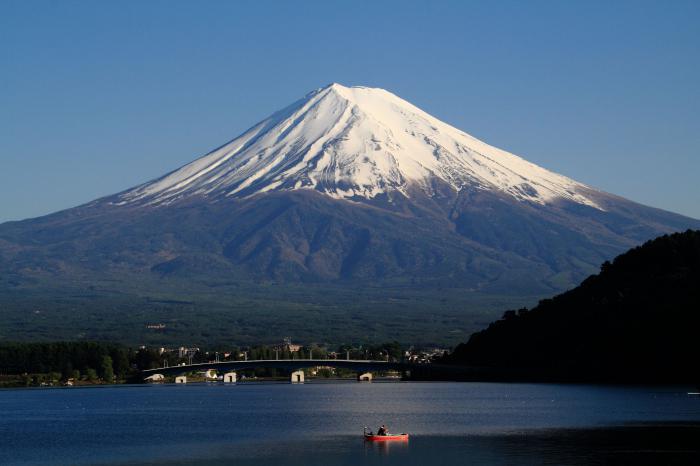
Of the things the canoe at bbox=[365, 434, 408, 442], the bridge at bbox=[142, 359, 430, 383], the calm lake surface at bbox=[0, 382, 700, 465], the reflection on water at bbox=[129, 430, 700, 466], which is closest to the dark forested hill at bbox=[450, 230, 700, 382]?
Answer: the calm lake surface at bbox=[0, 382, 700, 465]

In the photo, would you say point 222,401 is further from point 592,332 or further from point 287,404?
point 592,332

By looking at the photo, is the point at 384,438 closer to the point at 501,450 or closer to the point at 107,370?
the point at 501,450

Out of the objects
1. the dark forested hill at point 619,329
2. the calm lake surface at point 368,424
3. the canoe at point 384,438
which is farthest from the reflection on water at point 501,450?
the dark forested hill at point 619,329

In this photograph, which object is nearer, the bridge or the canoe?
the canoe

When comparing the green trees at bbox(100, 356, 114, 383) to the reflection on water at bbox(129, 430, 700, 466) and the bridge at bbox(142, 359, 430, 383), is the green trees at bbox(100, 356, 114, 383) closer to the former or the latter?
the bridge at bbox(142, 359, 430, 383)

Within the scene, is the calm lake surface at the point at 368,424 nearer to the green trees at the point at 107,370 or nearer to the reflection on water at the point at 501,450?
the reflection on water at the point at 501,450

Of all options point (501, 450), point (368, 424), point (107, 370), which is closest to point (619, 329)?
point (368, 424)
